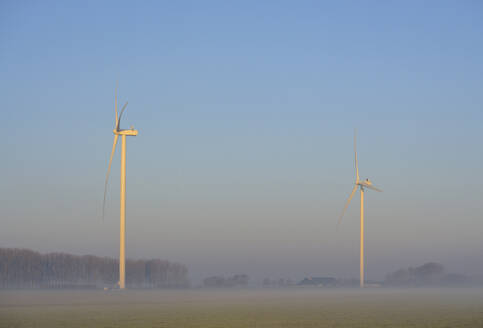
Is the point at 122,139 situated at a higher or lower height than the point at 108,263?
higher

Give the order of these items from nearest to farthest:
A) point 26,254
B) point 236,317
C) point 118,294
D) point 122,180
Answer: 1. point 236,317
2. point 118,294
3. point 122,180
4. point 26,254

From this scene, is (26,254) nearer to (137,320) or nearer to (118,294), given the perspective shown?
(118,294)

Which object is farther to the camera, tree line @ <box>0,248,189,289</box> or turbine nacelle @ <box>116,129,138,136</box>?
tree line @ <box>0,248,189,289</box>

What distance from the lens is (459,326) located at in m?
37.5

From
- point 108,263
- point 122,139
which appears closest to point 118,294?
point 122,139

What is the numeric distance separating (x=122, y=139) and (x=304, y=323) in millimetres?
46153

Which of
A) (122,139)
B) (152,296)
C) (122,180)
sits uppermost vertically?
(122,139)

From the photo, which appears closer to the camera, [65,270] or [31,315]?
[31,315]

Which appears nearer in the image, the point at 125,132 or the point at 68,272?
the point at 125,132

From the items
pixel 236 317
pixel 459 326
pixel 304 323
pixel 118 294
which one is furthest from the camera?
pixel 118 294

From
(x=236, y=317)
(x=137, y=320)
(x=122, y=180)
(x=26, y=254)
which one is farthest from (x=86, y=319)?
(x=26, y=254)

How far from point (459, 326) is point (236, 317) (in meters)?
14.9

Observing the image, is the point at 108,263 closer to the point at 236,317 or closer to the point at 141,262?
the point at 141,262

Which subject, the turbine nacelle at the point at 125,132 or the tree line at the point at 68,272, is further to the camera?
the tree line at the point at 68,272
